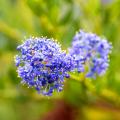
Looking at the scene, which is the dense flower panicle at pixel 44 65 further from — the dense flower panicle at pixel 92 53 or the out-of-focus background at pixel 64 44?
the out-of-focus background at pixel 64 44

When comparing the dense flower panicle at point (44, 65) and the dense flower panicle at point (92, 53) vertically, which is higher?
the dense flower panicle at point (92, 53)

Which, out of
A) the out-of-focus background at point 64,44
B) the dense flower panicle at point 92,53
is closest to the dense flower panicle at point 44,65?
the dense flower panicle at point 92,53

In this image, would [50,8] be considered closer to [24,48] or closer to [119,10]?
[119,10]

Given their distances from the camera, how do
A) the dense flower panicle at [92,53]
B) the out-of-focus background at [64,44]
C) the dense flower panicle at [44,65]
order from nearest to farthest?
the dense flower panicle at [44,65] → the dense flower panicle at [92,53] → the out-of-focus background at [64,44]

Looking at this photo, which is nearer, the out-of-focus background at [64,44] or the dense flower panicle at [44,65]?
the dense flower panicle at [44,65]

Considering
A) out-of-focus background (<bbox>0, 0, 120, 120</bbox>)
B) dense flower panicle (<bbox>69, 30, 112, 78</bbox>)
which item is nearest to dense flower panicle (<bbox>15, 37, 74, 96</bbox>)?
dense flower panicle (<bbox>69, 30, 112, 78</bbox>)

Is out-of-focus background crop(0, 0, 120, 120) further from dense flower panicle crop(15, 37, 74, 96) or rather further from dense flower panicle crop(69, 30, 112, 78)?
dense flower panicle crop(15, 37, 74, 96)

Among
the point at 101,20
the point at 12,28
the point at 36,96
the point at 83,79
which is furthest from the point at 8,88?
the point at 83,79
